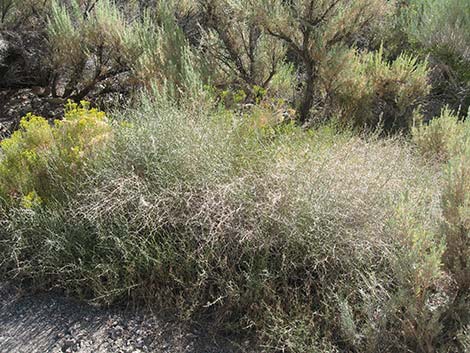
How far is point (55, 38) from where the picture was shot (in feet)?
21.7

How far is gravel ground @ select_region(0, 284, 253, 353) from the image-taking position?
3.02 meters

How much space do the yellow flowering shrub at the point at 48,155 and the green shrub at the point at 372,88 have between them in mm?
3152

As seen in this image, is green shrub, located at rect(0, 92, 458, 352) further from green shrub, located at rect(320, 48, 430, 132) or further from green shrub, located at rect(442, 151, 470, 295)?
green shrub, located at rect(320, 48, 430, 132)

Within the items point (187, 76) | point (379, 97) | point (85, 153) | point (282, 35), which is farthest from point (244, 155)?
point (379, 97)

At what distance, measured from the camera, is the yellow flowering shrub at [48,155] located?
13.0 feet

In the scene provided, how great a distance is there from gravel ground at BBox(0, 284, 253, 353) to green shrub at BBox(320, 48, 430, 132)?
3.83 meters

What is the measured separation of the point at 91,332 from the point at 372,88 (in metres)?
4.83

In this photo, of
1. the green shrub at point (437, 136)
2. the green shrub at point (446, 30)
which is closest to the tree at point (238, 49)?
the green shrub at point (437, 136)

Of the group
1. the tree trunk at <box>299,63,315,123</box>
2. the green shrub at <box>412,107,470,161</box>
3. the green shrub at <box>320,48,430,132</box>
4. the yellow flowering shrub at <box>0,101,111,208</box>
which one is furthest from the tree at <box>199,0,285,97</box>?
the yellow flowering shrub at <box>0,101,111,208</box>

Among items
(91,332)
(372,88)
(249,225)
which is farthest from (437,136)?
(91,332)

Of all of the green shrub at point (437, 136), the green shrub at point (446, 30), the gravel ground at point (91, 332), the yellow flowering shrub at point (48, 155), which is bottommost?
the gravel ground at point (91, 332)

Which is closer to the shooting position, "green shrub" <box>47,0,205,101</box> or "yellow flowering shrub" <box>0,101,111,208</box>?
"yellow flowering shrub" <box>0,101,111,208</box>

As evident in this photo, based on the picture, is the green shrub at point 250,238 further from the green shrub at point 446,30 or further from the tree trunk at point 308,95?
the green shrub at point 446,30

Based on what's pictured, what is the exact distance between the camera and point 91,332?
314cm
